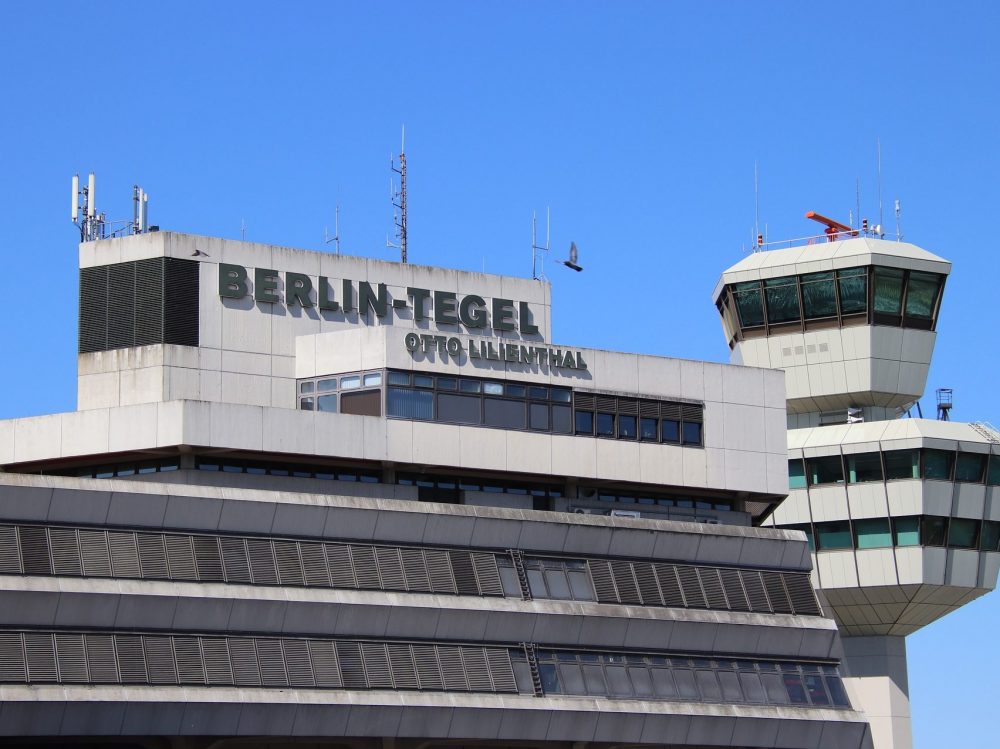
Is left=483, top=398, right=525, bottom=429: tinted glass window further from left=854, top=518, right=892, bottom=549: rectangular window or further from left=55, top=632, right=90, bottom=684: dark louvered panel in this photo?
left=854, top=518, right=892, bottom=549: rectangular window

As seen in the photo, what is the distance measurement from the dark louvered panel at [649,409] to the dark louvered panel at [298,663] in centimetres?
1773

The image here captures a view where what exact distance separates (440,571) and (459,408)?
641 centimetres

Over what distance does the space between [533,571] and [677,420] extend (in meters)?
9.59

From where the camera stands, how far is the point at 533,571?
2717 inches

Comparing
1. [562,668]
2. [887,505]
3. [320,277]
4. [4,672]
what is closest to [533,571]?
[562,668]

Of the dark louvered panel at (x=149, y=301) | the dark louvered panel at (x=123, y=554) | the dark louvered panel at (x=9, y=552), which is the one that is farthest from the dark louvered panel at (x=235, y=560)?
the dark louvered panel at (x=149, y=301)

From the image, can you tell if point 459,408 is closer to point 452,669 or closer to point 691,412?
point 452,669

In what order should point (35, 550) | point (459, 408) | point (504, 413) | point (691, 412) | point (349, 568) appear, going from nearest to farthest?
1. point (35, 550)
2. point (349, 568)
3. point (459, 408)
4. point (504, 413)
5. point (691, 412)

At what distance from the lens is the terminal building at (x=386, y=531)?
5975 centimetres

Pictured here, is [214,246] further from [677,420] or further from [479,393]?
[677,420]

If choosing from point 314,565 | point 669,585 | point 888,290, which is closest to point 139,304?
point 314,565

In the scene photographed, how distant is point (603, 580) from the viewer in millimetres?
70188

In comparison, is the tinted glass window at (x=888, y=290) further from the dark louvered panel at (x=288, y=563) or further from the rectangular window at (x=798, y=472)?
the dark louvered panel at (x=288, y=563)

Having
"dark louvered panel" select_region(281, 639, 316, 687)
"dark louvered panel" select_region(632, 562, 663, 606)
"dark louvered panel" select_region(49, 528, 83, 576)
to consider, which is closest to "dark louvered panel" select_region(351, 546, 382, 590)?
"dark louvered panel" select_region(281, 639, 316, 687)
